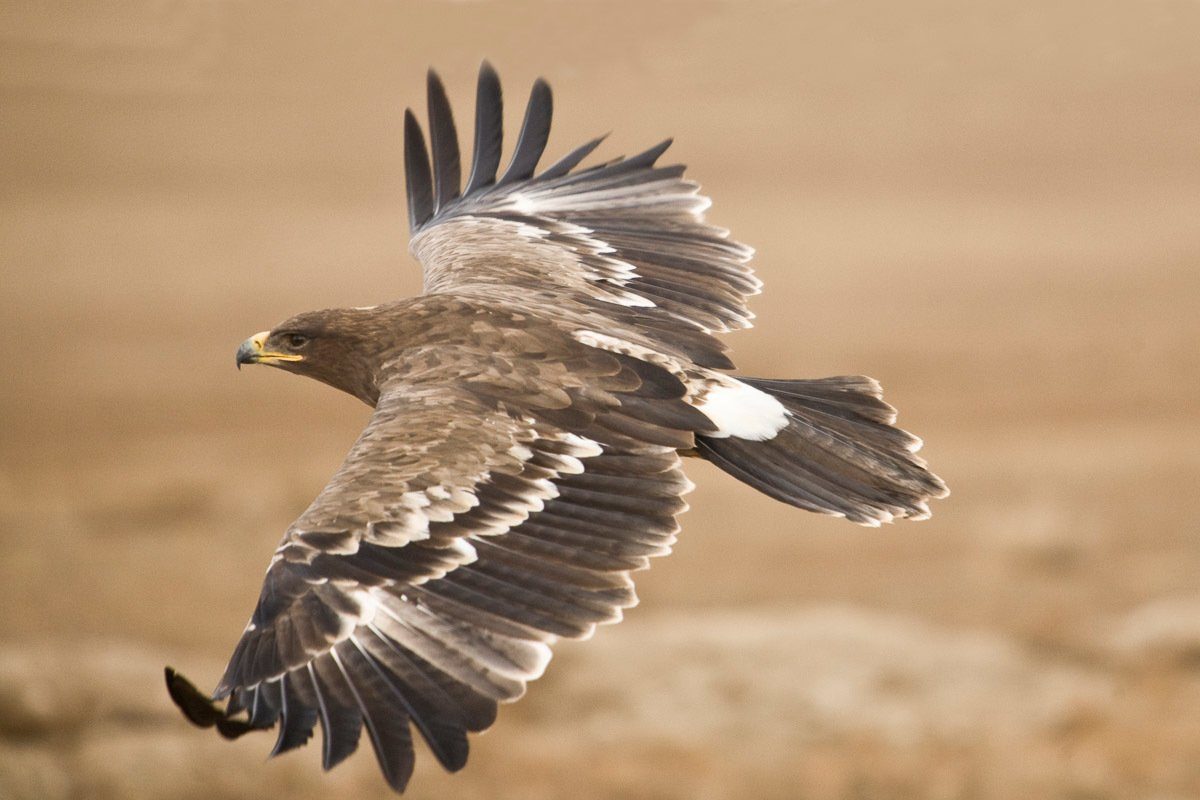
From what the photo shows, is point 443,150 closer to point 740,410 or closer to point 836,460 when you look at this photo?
point 740,410

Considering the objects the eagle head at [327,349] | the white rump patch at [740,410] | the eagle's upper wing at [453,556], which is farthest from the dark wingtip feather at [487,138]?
the eagle's upper wing at [453,556]

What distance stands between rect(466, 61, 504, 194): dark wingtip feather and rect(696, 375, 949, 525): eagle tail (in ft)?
7.30

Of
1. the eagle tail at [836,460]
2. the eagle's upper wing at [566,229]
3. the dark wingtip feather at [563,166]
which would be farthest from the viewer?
the dark wingtip feather at [563,166]

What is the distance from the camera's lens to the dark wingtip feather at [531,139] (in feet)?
23.3

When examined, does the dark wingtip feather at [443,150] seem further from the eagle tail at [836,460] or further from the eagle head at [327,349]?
the eagle tail at [836,460]

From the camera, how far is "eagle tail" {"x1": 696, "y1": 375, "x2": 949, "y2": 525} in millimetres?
4949

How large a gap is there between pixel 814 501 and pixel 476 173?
2.82 m

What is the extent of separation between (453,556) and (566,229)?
2.46 m

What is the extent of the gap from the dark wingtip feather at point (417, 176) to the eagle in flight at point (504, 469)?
75 centimetres

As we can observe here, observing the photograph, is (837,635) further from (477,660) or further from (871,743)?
(477,660)

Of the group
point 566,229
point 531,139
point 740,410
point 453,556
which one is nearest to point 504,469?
point 453,556

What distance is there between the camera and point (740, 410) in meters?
5.16

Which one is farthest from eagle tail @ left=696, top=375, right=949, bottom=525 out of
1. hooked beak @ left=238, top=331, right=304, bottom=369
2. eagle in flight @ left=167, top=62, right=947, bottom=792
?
hooked beak @ left=238, top=331, right=304, bottom=369

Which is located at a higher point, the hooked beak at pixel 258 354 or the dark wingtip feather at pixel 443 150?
the dark wingtip feather at pixel 443 150
